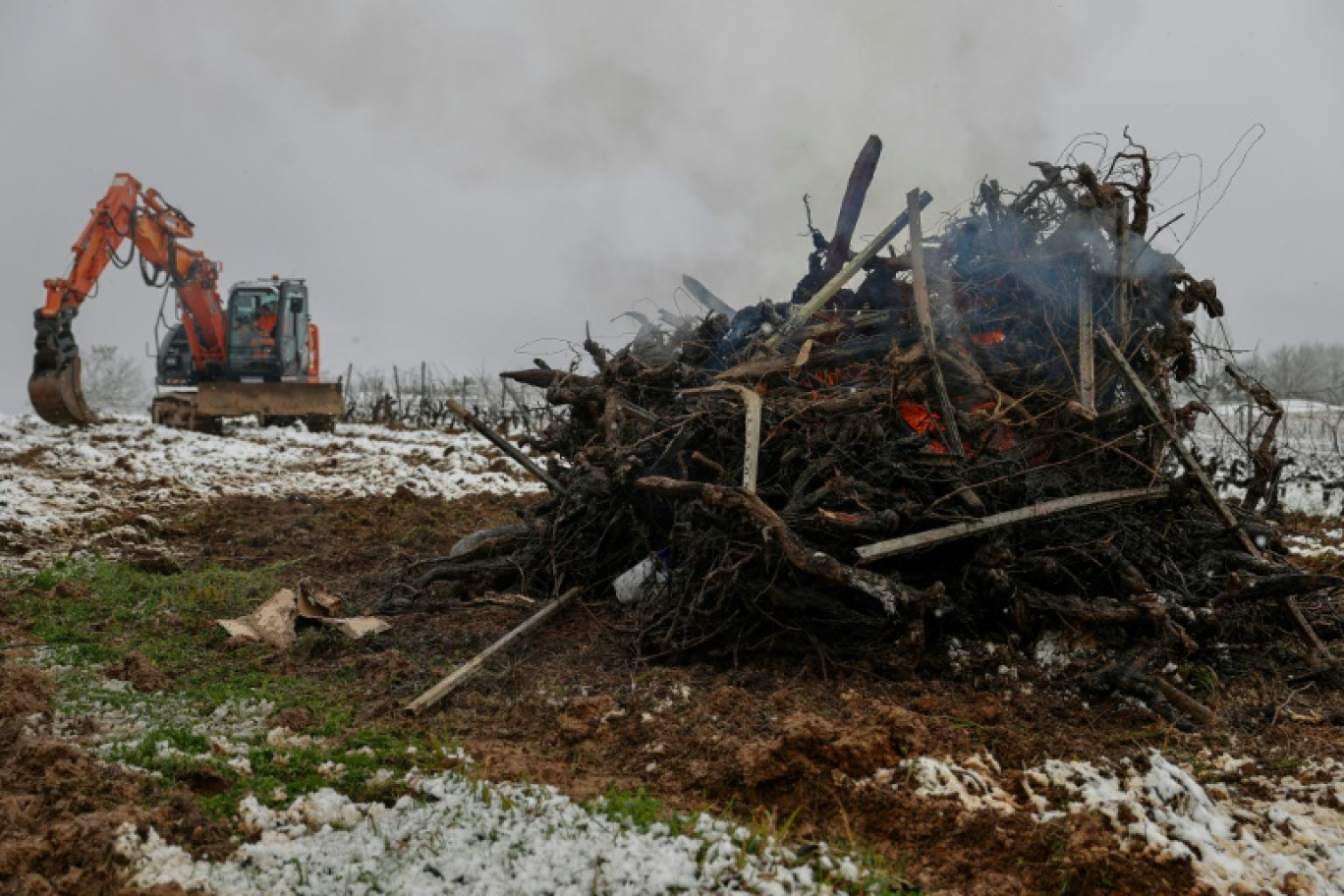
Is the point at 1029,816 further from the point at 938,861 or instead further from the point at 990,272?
the point at 990,272

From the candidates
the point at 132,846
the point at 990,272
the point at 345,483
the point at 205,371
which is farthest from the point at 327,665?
the point at 205,371

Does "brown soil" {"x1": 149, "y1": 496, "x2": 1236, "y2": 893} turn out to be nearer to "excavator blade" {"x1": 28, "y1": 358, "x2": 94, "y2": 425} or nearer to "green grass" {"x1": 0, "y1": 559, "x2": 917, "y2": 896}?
"green grass" {"x1": 0, "y1": 559, "x2": 917, "y2": 896}

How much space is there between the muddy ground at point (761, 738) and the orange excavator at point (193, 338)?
10684 millimetres

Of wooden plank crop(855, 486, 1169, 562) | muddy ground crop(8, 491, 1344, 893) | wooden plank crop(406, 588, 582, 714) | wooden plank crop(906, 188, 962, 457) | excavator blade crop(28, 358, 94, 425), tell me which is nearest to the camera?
muddy ground crop(8, 491, 1344, 893)

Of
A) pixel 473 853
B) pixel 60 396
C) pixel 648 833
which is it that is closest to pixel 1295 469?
pixel 648 833

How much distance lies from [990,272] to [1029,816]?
3.52 metres

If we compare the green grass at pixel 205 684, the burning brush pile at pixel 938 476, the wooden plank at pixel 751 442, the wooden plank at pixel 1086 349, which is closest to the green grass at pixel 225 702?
the green grass at pixel 205 684

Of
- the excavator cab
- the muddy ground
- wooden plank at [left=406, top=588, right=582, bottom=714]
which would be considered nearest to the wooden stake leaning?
wooden plank at [left=406, top=588, right=582, bottom=714]

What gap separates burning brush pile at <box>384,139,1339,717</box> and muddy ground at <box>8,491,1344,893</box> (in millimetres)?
237

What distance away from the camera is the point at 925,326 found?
4789 millimetres

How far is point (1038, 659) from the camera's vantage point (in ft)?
13.2

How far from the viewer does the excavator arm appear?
13.5m

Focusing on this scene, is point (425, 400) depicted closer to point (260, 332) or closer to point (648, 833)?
point (260, 332)

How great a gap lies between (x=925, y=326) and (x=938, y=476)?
896 millimetres
